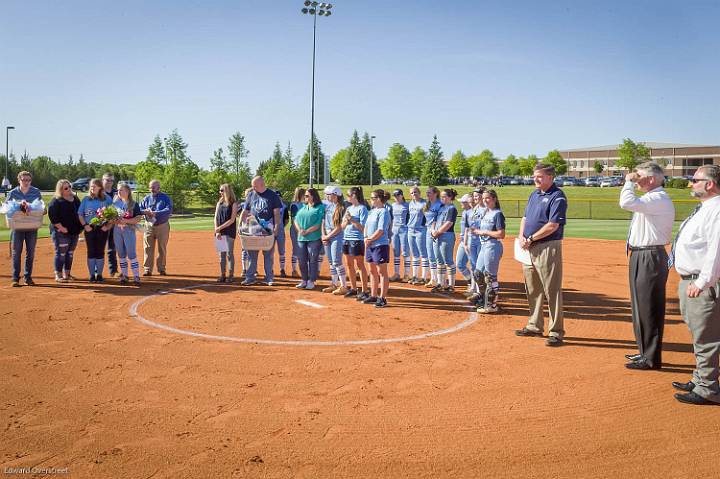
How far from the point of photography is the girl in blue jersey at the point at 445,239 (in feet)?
37.7

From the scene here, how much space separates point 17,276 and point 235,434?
9.60 m

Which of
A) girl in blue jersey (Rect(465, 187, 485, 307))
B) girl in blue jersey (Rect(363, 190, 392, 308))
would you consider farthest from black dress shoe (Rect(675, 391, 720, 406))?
girl in blue jersey (Rect(363, 190, 392, 308))

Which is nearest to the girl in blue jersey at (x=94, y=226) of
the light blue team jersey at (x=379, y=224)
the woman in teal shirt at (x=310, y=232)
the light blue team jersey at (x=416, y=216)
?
the woman in teal shirt at (x=310, y=232)

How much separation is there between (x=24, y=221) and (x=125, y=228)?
201 cm

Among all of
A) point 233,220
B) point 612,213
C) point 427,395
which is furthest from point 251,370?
point 612,213

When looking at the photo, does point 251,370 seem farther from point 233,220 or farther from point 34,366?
point 233,220

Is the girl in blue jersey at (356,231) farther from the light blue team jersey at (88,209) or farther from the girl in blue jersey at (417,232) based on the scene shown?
the light blue team jersey at (88,209)

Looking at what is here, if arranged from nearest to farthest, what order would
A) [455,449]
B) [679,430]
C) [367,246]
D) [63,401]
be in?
[455,449] → [679,430] → [63,401] → [367,246]

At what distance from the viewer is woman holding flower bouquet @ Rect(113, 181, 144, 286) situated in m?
12.1

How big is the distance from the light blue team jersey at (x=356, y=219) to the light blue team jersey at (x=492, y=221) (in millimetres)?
2242

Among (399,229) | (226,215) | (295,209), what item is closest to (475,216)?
(399,229)

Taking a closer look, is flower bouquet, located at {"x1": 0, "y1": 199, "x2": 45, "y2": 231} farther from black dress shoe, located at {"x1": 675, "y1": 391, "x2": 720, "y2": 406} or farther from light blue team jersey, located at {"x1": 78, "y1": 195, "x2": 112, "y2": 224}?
black dress shoe, located at {"x1": 675, "y1": 391, "x2": 720, "y2": 406}

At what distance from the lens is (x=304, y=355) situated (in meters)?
7.22

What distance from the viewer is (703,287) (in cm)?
538
